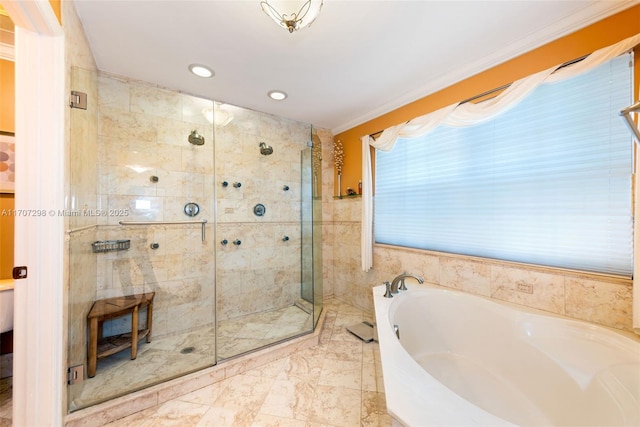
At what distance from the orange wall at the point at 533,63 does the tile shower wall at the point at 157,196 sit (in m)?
1.99

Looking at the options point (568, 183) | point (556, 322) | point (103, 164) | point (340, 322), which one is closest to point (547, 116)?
point (568, 183)

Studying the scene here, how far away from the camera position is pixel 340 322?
2.53 m

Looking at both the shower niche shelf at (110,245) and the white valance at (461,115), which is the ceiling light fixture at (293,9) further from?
the shower niche shelf at (110,245)

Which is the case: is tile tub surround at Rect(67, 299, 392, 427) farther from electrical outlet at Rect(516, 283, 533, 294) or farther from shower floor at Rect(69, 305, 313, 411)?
electrical outlet at Rect(516, 283, 533, 294)

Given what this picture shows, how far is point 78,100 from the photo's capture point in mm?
1332

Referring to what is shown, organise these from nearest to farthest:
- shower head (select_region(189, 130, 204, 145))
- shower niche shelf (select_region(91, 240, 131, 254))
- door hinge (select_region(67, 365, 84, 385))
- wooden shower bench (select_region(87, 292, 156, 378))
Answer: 1. door hinge (select_region(67, 365, 84, 385))
2. wooden shower bench (select_region(87, 292, 156, 378))
3. shower niche shelf (select_region(91, 240, 131, 254))
4. shower head (select_region(189, 130, 204, 145))

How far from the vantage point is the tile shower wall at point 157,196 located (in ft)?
6.36

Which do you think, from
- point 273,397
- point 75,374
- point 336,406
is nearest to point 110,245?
point 75,374

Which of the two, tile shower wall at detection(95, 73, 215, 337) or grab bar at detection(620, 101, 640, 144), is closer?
grab bar at detection(620, 101, 640, 144)

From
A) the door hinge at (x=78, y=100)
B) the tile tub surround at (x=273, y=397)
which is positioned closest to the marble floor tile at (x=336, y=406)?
the tile tub surround at (x=273, y=397)

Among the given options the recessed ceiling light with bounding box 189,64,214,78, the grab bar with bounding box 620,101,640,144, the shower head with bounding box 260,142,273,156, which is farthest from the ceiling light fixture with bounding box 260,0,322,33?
the shower head with bounding box 260,142,273,156

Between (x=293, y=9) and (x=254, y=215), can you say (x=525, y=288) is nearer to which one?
(x=293, y=9)

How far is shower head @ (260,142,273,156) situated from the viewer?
270cm

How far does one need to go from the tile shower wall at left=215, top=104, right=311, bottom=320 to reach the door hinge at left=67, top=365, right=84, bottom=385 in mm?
1110
